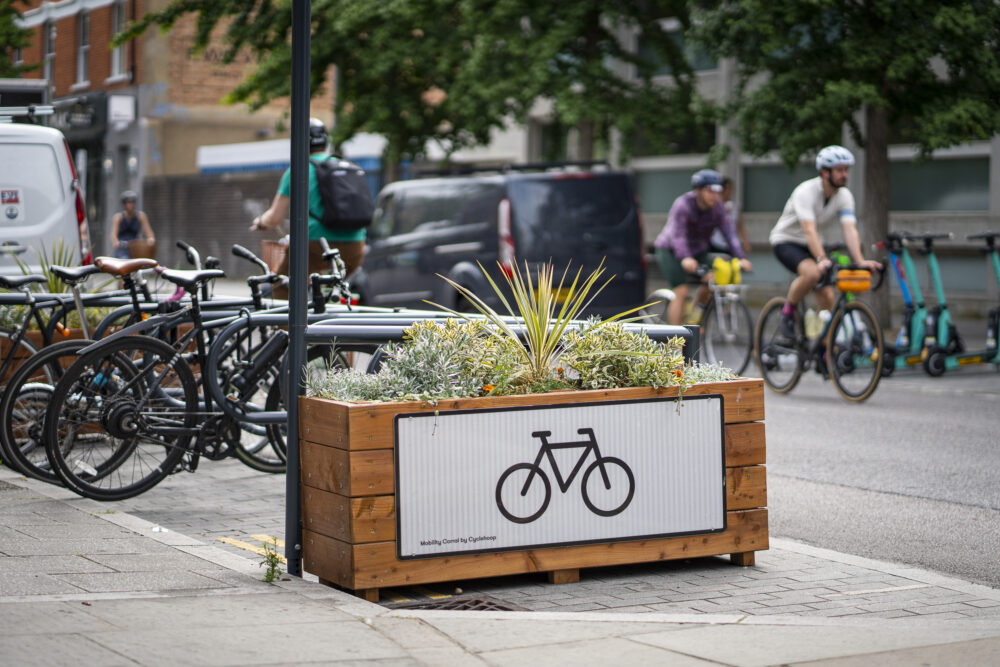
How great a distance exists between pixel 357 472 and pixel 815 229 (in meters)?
7.65

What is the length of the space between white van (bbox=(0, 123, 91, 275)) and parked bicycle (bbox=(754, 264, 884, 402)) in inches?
223

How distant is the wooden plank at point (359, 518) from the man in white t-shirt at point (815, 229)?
289 inches

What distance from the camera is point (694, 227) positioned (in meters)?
13.3

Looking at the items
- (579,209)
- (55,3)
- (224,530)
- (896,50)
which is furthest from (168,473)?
(55,3)

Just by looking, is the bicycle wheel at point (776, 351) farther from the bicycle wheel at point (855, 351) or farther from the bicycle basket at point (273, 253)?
the bicycle basket at point (273, 253)

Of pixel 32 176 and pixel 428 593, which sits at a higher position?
pixel 32 176

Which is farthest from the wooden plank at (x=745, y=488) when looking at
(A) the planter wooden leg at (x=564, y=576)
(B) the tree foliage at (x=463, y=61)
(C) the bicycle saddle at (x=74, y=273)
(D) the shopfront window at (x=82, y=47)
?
(D) the shopfront window at (x=82, y=47)

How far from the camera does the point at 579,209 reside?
15.4 meters

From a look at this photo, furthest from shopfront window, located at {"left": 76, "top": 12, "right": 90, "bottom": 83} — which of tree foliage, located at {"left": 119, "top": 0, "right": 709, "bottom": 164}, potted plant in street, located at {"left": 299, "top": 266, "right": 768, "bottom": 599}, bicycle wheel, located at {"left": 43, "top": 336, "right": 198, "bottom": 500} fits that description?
potted plant in street, located at {"left": 299, "top": 266, "right": 768, "bottom": 599}

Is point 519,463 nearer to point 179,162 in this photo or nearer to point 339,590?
point 339,590

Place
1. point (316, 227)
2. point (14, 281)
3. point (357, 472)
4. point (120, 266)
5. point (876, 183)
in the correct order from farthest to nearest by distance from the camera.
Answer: point (876, 183) < point (316, 227) < point (14, 281) < point (120, 266) < point (357, 472)

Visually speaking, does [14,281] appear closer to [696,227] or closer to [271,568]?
[271,568]

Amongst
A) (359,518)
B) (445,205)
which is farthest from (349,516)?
(445,205)

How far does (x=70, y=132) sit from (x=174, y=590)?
135 ft
